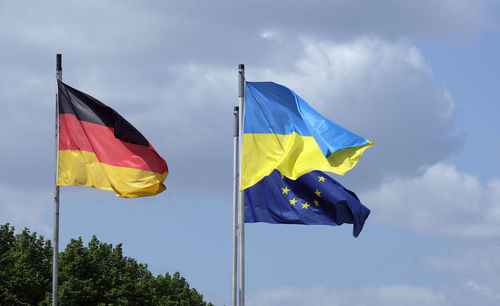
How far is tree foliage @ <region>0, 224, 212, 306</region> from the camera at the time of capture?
6019 centimetres

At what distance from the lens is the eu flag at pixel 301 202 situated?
2755 cm

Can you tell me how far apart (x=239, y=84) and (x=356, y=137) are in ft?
13.4

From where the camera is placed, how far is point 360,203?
1129 inches

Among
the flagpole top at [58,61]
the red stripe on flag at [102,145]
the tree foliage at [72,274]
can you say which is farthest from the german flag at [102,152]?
the tree foliage at [72,274]

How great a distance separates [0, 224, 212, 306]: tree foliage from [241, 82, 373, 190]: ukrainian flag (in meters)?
36.6

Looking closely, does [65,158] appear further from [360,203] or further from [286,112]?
[360,203]

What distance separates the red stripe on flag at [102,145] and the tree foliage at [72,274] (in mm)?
35386

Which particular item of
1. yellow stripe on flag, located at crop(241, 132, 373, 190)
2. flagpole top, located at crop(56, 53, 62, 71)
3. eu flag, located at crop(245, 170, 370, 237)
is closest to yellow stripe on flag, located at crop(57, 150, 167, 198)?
flagpole top, located at crop(56, 53, 62, 71)

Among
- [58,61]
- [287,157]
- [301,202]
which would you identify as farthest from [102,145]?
[301,202]

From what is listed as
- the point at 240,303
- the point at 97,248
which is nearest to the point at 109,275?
the point at 97,248

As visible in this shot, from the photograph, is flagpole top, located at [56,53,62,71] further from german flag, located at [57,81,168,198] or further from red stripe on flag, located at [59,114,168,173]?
red stripe on flag, located at [59,114,168,173]

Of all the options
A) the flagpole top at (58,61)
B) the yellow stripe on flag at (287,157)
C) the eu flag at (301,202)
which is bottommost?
the eu flag at (301,202)

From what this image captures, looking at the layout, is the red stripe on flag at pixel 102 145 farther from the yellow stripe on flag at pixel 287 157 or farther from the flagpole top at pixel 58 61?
the yellow stripe on flag at pixel 287 157

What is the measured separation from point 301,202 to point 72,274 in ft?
127
